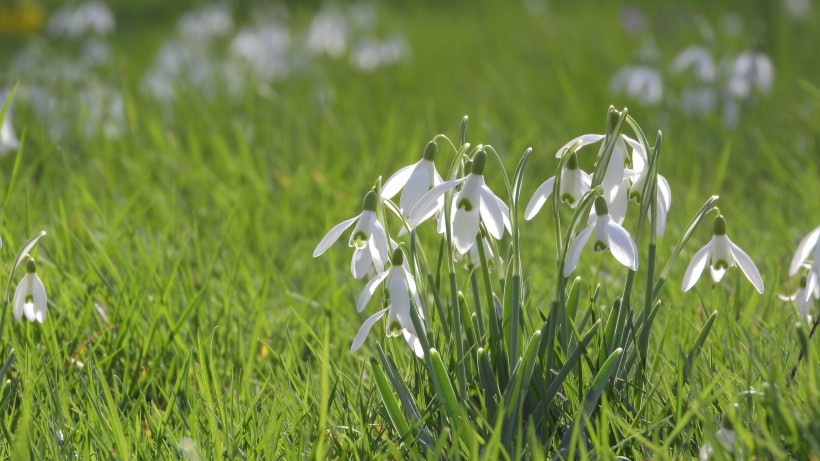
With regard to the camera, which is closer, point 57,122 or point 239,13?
point 57,122

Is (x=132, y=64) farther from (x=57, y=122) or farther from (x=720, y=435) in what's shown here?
(x=720, y=435)

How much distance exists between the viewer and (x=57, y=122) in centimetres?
389

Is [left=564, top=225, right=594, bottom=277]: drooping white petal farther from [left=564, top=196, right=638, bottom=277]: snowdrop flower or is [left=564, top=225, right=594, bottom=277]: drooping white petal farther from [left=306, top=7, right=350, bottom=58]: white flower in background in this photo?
[left=306, top=7, right=350, bottom=58]: white flower in background

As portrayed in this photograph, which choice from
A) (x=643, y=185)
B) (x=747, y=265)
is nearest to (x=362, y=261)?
(x=643, y=185)

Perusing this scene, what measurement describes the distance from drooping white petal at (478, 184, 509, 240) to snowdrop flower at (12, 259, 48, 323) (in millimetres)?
720

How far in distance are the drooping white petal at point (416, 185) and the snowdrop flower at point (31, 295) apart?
606 mm

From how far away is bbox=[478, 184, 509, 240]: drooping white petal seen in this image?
1324 mm

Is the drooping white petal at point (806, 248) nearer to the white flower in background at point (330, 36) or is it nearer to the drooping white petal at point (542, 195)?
the drooping white petal at point (542, 195)

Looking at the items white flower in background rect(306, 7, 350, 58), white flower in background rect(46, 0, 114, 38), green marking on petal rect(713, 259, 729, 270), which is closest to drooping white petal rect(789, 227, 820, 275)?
green marking on petal rect(713, 259, 729, 270)

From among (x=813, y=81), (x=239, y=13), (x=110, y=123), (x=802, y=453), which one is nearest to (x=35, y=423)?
(x=802, y=453)

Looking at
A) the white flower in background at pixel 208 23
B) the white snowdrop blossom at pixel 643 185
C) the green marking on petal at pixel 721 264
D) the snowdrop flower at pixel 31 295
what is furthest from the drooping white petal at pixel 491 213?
the white flower in background at pixel 208 23

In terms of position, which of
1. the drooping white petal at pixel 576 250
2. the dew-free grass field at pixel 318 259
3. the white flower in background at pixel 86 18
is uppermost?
the drooping white petal at pixel 576 250

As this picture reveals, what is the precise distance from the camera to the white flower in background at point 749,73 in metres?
3.52

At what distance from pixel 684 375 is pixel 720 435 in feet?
1.12
